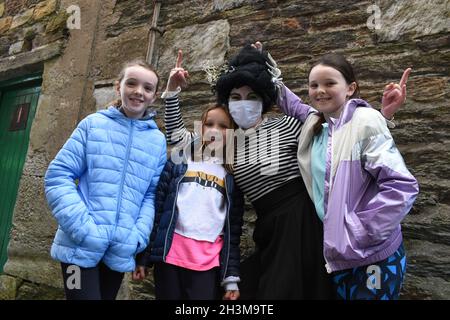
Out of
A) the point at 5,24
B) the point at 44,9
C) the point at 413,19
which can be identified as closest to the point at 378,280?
the point at 413,19

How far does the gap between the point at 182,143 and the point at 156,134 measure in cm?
16

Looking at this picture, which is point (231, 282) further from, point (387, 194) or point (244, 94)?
point (244, 94)

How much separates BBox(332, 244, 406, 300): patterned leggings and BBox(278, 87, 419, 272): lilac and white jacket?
29 mm

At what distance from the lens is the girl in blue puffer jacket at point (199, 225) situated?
169cm

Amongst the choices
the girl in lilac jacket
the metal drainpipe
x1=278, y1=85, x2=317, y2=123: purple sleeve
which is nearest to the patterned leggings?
the girl in lilac jacket

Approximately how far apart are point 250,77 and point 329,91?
39 cm

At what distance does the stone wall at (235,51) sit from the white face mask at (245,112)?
626 mm

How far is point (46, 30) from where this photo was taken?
3.86 metres

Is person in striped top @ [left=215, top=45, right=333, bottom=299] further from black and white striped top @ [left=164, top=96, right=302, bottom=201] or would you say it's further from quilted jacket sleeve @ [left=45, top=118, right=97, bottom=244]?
quilted jacket sleeve @ [left=45, top=118, right=97, bottom=244]

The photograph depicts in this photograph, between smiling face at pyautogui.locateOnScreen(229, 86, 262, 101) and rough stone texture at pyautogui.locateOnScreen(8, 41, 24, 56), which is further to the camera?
rough stone texture at pyautogui.locateOnScreen(8, 41, 24, 56)

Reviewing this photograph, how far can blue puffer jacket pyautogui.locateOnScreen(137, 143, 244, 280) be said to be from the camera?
5.64 ft

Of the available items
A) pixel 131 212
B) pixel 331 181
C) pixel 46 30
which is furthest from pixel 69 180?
pixel 46 30

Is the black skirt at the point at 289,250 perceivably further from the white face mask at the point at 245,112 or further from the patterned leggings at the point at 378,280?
the white face mask at the point at 245,112

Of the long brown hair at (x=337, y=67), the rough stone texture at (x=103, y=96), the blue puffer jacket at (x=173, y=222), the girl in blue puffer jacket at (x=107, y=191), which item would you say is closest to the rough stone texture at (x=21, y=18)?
the rough stone texture at (x=103, y=96)
